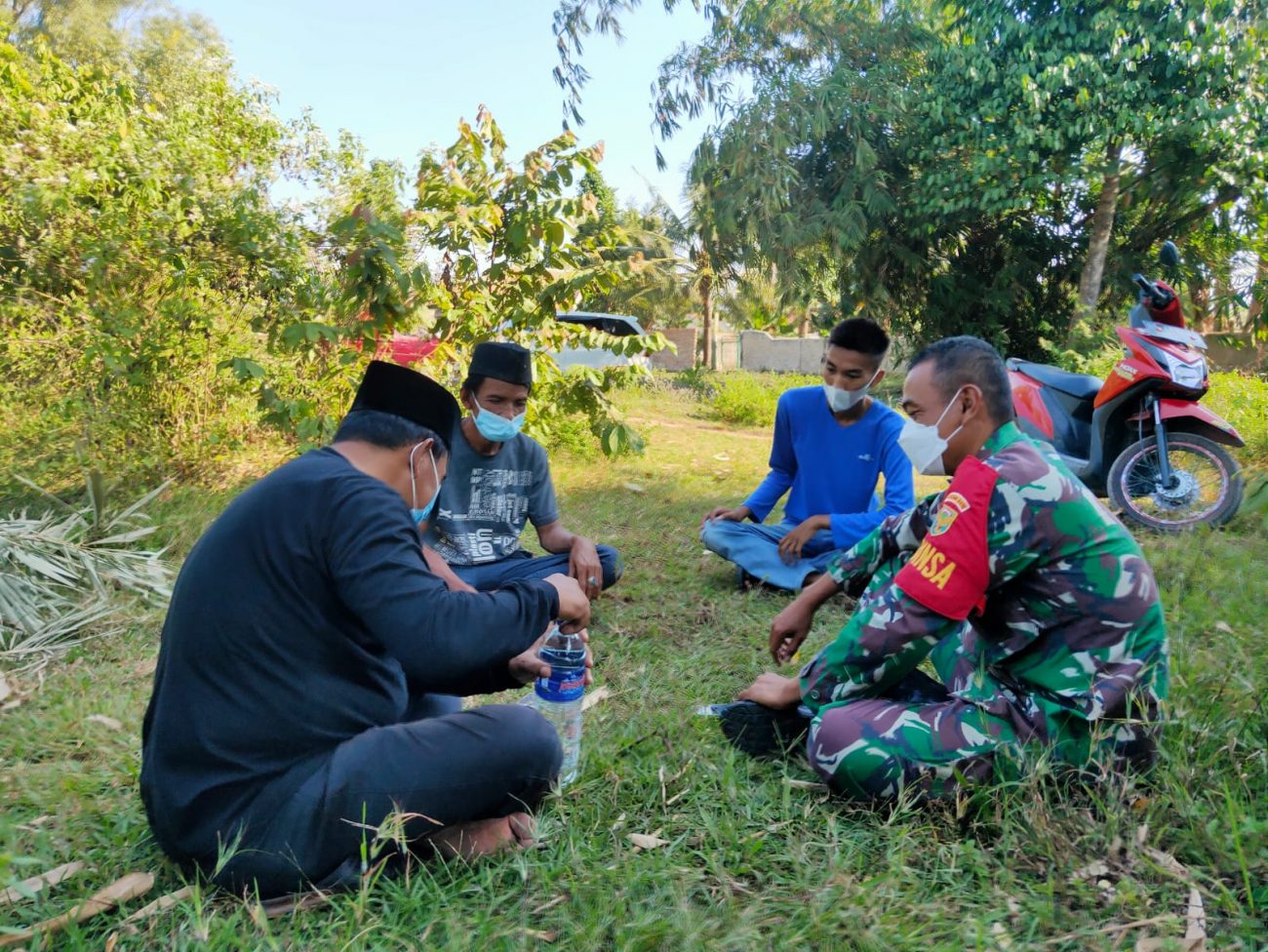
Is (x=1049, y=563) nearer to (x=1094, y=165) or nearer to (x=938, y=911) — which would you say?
(x=938, y=911)

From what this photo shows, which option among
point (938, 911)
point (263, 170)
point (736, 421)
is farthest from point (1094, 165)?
point (938, 911)

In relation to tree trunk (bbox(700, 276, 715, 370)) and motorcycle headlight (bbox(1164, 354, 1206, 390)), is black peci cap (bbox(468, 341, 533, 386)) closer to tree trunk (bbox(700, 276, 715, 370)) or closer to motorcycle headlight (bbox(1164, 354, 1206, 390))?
motorcycle headlight (bbox(1164, 354, 1206, 390))

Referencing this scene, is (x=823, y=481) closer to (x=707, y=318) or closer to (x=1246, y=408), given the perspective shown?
(x=1246, y=408)

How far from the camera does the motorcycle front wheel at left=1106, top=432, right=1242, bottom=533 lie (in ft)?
18.1

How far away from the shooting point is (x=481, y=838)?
7.16 ft

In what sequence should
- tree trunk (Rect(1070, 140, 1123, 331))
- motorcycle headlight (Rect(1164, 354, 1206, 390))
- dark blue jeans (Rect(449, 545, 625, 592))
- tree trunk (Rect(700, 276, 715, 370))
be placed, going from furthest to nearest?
tree trunk (Rect(700, 276, 715, 370))
tree trunk (Rect(1070, 140, 1123, 331))
motorcycle headlight (Rect(1164, 354, 1206, 390))
dark blue jeans (Rect(449, 545, 625, 592))

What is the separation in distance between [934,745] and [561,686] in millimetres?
1090

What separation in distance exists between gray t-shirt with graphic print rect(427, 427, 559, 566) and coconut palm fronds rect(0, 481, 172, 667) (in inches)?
60.7

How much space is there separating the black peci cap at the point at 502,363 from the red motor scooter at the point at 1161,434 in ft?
11.3

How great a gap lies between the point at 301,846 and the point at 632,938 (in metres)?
0.76

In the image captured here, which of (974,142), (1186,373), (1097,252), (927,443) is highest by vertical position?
(974,142)

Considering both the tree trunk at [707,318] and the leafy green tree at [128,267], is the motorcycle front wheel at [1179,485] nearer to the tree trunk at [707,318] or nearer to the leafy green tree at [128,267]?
the leafy green tree at [128,267]

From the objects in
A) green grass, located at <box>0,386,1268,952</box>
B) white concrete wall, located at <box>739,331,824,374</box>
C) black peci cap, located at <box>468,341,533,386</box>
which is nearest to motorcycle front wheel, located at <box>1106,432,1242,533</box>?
green grass, located at <box>0,386,1268,952</box>

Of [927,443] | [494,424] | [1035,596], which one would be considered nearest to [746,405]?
[494,424]
